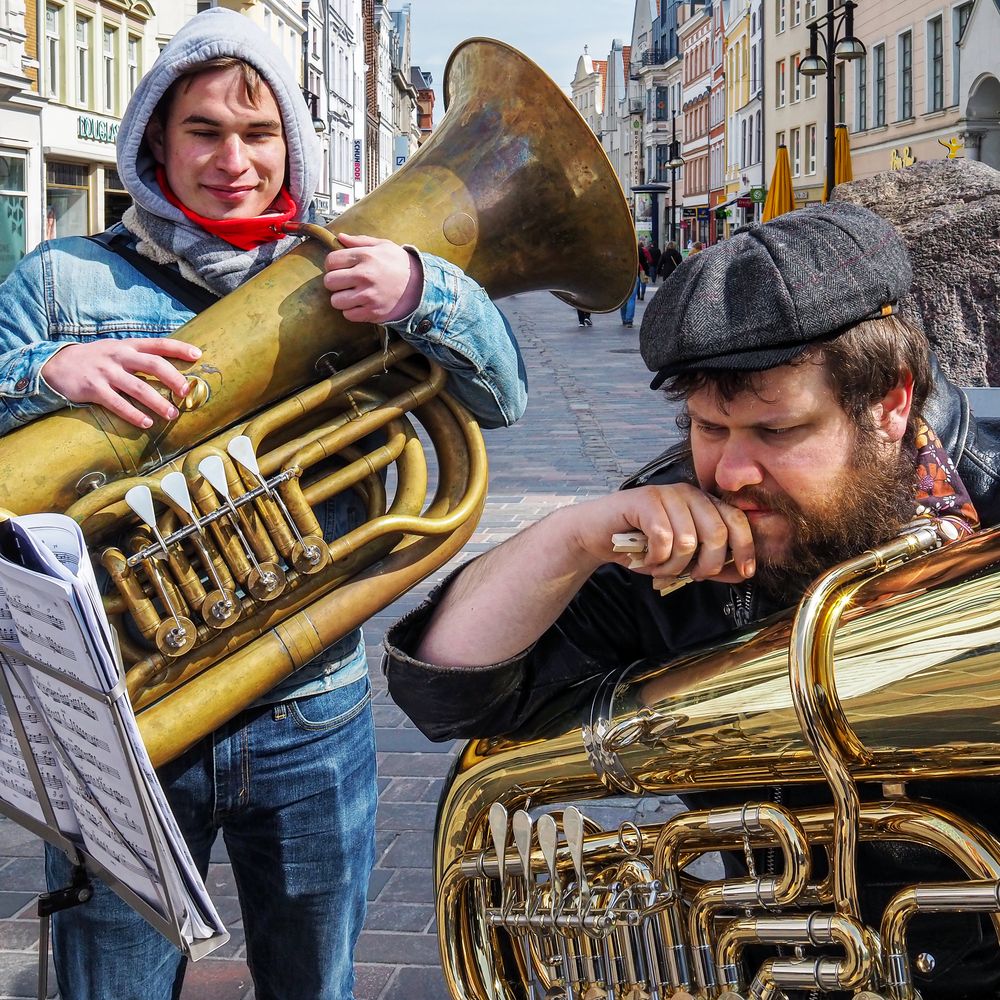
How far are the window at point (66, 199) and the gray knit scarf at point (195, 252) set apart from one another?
61.8ft

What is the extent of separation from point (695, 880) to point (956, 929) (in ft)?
1.02

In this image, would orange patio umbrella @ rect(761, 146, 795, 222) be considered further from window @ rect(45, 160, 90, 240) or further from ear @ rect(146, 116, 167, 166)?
ear @ rect(146, 116, 167, 166)

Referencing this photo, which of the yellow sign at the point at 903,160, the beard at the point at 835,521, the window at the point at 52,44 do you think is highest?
the window at the point at 52,44

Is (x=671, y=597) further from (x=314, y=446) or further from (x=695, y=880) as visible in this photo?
(x=314, y=446)

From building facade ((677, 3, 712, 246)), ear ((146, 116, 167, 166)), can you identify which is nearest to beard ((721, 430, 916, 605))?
ear ((146, 116, 167, 166))

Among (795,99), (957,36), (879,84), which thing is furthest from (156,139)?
(795,99)

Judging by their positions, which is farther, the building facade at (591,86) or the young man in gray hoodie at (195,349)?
the building facade at (591,86)

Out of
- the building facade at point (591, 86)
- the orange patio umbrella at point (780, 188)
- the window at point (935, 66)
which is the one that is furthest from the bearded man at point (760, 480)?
the building facade at point (591, 86)

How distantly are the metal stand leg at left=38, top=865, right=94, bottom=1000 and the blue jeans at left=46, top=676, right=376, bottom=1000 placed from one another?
169 mm

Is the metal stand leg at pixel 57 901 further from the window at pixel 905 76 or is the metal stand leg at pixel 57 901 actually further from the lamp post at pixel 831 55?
the window at pixel 905 76

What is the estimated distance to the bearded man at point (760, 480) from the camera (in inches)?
55.0

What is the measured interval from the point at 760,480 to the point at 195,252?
93 centimetres

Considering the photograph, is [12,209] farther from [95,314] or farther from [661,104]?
[661,104]

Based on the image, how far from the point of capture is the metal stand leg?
1512 millimetres
